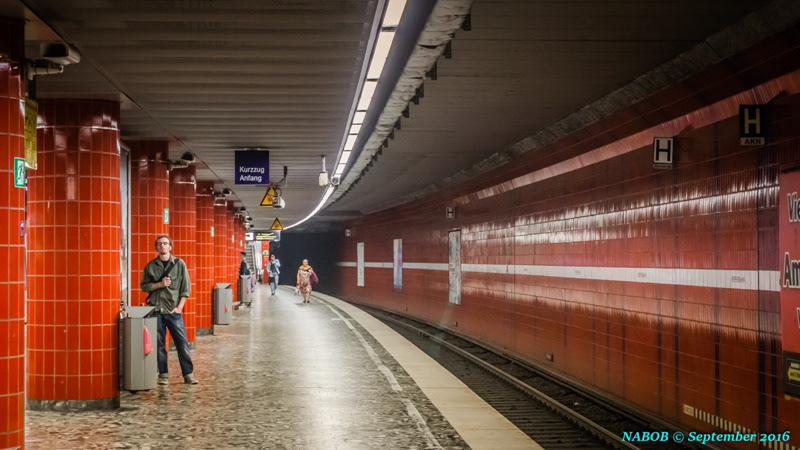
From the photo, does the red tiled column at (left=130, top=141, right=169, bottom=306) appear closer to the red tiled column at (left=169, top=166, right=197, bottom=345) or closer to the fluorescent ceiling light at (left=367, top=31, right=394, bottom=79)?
the red tiled column at (left=169, top=166, right=197, bottom=345)

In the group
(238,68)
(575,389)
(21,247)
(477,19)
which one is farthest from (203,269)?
(477,19)

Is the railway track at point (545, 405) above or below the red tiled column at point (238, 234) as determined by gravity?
below

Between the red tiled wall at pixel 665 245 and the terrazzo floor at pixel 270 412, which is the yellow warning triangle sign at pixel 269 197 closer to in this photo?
the terrazzo floor at pixel 270 412

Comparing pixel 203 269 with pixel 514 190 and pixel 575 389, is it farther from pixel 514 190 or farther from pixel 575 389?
pixel 575 389

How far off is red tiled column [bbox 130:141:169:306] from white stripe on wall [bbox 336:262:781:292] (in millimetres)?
5732

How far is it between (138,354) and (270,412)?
1.61 m

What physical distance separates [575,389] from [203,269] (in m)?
9.12

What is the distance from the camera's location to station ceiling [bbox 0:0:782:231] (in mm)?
6195

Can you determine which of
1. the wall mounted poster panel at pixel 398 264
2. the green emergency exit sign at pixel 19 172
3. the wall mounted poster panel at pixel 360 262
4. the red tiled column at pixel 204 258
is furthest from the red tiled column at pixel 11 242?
the wall mounted poster panel at pixel 360 262

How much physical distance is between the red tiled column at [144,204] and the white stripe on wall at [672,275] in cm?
573

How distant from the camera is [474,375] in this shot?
46.5 feet

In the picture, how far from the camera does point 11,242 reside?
640 cm

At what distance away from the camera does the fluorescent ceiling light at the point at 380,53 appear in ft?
22.0

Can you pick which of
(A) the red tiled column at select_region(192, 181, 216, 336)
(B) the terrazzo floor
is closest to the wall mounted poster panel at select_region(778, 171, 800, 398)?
(B) the terrazzo floor
